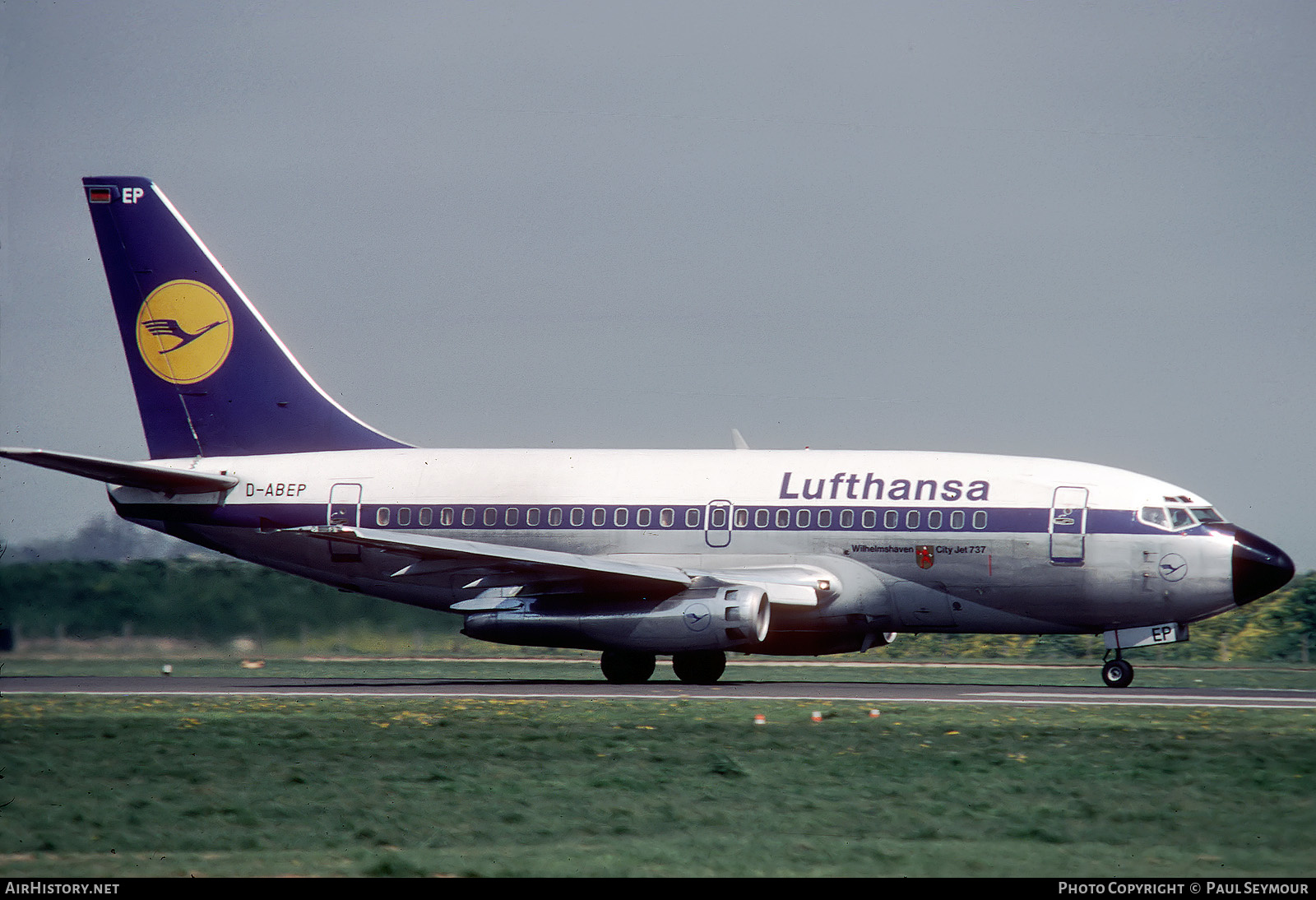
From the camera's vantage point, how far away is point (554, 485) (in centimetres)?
3091

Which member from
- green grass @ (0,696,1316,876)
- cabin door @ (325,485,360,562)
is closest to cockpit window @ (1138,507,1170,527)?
green grass @ (0,696,1316,876)

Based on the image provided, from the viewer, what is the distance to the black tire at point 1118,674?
1059 inches

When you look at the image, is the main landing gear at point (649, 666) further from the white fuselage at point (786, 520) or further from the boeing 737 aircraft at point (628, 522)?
the white fuselage at point (786, 520)

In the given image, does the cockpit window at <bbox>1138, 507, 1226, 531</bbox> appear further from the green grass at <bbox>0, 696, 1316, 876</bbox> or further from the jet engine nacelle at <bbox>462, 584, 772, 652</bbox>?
the jet engine nacelle at <bbox>462, 584, 772, 652</bbox>

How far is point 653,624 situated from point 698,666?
2.35 meters

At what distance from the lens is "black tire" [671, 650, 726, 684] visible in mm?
29078

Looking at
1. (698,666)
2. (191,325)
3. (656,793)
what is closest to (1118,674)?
(698,666)

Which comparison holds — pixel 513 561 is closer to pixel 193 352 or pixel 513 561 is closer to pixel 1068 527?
pixel 1068 527

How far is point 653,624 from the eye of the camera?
1075 inches

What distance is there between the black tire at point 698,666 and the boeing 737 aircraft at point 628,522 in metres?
0.05

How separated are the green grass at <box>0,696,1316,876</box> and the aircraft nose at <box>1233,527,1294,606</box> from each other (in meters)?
5.93
